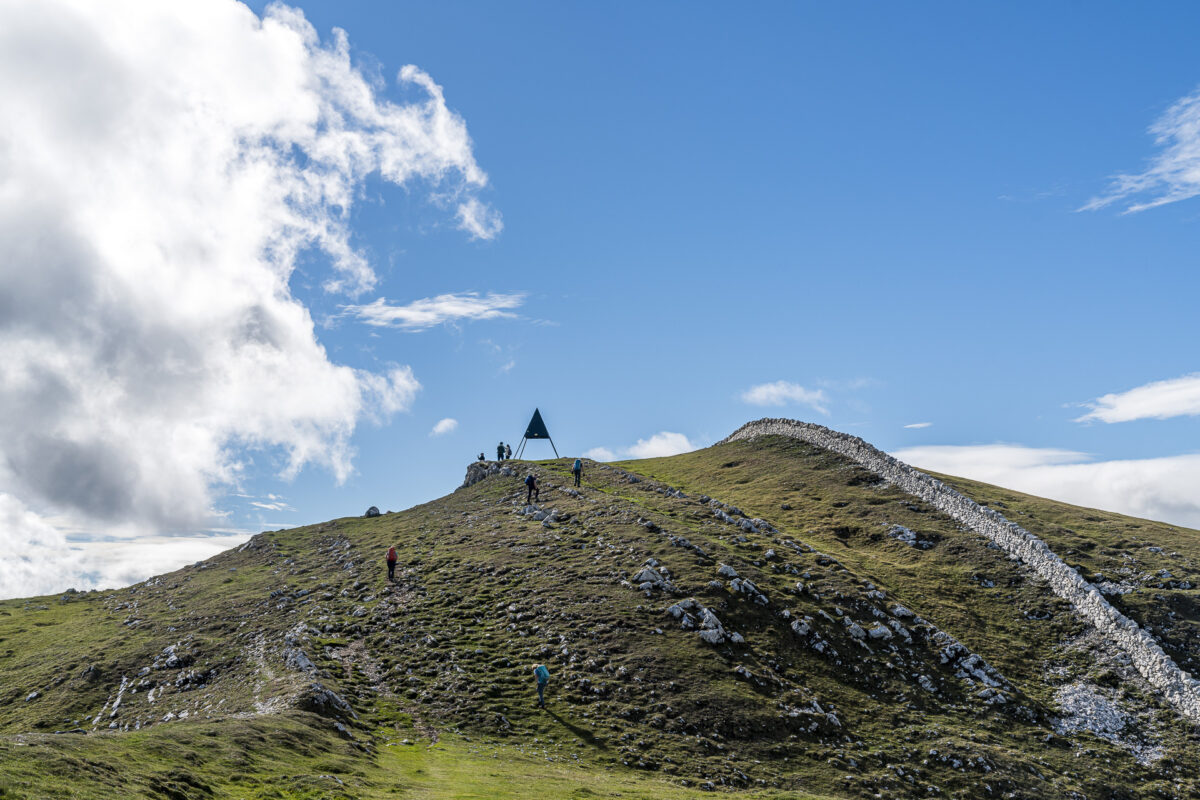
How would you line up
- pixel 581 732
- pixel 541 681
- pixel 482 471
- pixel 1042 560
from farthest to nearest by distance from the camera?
pixel 482 471 → pixel 1042 560 → pixel 541 681 → pixel 581 732

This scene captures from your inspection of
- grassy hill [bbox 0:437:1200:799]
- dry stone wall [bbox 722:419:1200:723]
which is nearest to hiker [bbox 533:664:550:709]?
grassy hill [bbox 0:437:1200:799]

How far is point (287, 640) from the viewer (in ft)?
152

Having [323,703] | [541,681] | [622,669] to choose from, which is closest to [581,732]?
[541,681]

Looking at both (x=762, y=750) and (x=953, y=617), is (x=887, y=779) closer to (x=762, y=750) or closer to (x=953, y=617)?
(x=762, y=750)

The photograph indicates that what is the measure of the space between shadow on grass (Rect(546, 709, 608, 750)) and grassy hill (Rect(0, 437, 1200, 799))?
21cm

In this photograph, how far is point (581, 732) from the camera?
120 feet

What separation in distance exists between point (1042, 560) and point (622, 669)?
43.4 metres

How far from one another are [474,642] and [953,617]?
36981 millimetres

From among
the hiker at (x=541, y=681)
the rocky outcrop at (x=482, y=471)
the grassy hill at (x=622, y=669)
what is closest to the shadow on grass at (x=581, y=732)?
the grassy hill at (x=622, y=669)

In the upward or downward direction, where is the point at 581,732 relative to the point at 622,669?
downward

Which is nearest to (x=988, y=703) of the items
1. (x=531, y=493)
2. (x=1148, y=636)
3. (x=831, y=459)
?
(x=1148, y=636)

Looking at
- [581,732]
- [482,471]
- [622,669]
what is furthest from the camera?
[482,471]

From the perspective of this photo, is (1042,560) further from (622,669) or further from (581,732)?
(581,732)

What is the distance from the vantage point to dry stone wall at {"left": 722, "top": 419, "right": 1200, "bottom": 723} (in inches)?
1905
